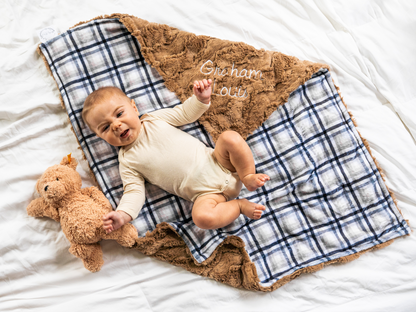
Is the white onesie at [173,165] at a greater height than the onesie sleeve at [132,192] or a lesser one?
greater

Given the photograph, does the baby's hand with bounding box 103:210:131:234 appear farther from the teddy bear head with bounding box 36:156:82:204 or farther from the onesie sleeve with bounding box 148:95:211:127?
the onesie sleeve with bounding box 148:95:211:127

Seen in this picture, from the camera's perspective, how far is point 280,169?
119 cm

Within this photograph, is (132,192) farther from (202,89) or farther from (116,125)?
(202,89)

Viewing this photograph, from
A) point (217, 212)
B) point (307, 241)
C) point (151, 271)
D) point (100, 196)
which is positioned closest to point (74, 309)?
point (151, 271)

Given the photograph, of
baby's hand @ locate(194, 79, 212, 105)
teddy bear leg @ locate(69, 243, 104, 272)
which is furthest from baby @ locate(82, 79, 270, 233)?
teddy bear leg @ locate(69, 243, 104, 272)

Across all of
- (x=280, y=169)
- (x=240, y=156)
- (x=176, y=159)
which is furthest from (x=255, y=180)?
(x=176, y=159)

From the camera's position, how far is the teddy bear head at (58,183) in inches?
40.4

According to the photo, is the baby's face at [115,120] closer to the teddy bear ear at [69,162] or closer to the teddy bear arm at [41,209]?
the teddy bear ear at [69,162]

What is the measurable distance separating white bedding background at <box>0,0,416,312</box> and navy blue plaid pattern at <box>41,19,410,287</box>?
0.26ft

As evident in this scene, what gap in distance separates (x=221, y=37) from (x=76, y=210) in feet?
3.15

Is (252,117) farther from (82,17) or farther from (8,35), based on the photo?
(8,35)

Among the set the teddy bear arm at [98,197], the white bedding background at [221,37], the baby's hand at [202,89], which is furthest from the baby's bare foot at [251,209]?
the teddy bear arm at [98,197]

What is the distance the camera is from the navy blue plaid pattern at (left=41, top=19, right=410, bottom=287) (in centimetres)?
116

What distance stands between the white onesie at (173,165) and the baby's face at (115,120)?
0.19ft
